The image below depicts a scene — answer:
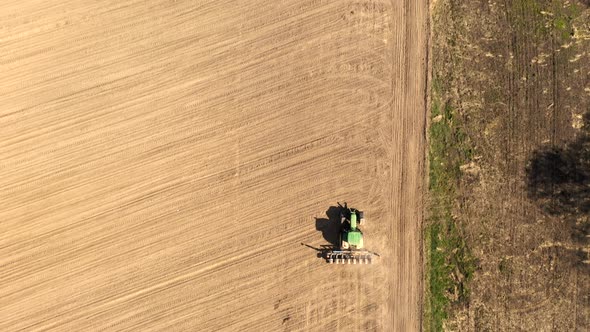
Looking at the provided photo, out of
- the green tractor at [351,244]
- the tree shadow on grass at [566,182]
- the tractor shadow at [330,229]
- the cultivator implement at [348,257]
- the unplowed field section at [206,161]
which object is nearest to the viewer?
the green tractor at [351,244]

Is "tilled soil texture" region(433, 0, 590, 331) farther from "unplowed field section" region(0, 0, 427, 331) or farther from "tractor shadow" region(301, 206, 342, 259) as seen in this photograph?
"tractor shadow" region(301, 206, 342, 259)

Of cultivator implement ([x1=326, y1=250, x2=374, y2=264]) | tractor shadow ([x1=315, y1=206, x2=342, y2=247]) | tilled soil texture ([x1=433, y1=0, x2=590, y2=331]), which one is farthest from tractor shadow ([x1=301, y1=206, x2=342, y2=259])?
tilled soil texture ([x1=433, y1=0, x2=590, y2=331])

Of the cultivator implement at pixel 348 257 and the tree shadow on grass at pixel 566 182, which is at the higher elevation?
the tree shadow on grass at pixel 566 182

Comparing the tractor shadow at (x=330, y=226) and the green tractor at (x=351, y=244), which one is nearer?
the green tractor at (x=351, y=244)

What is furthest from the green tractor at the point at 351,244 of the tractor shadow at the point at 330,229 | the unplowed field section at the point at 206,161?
the unplowed field section at the point at 206,161

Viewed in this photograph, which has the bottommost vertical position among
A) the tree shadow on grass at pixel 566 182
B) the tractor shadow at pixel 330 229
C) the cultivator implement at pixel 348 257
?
the cultivator implement at pixel 348 257

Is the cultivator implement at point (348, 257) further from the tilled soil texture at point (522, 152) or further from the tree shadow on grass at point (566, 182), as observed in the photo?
the tree shadow on grass at point (566, 182)

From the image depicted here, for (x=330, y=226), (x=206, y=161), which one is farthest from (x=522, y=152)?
(x=206, y=161)

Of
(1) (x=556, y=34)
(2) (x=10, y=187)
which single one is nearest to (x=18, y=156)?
(2) (x=10, y=187)
